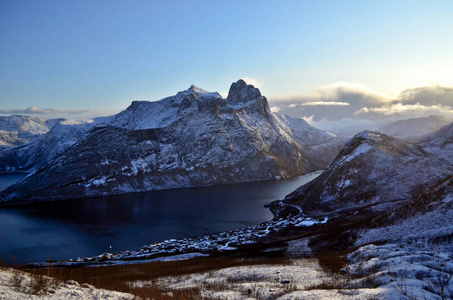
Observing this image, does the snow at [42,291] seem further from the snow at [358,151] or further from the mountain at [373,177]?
the snow at [358,151]

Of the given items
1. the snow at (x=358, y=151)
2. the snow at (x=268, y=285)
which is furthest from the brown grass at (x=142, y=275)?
the snow at (x=358, y=151)

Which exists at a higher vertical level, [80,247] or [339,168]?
[339,168]

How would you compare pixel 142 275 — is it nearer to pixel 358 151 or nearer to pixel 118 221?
pixel 118 221

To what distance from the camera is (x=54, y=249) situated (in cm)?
7994

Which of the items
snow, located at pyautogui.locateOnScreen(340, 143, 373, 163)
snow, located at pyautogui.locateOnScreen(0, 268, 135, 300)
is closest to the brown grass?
snow, located at pyautogui.locateOnScreen(0, 268, 135, 300)

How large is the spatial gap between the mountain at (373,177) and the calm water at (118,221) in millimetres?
19552

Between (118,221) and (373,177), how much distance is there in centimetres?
9486

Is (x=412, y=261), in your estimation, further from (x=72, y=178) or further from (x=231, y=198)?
(x=72, y=178)

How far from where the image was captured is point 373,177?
4390 inches

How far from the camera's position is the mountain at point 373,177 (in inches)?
3979

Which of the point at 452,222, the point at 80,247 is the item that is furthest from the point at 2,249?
the point at 452,222

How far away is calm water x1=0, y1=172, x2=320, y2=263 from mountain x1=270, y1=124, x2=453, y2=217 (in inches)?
770

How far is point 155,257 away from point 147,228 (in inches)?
1385

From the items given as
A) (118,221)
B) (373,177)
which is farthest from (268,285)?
(373,177)
